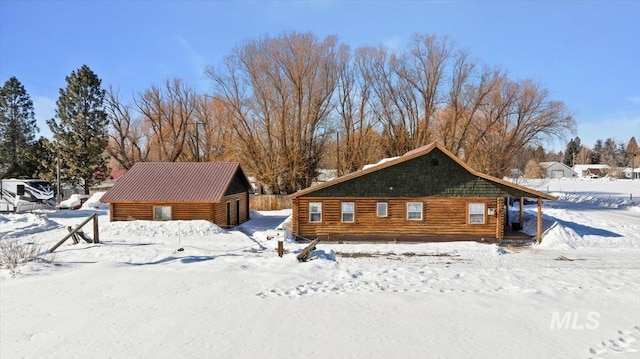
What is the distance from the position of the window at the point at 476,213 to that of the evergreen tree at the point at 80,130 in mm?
39653

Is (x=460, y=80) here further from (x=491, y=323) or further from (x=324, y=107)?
(x=491, y=323)

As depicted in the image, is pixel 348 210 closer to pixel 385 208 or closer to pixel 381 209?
pixel 381 209

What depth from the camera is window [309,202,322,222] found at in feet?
69.4

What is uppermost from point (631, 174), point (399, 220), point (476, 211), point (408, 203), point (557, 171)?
point (557, 171)

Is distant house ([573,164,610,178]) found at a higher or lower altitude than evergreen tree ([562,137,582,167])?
lower

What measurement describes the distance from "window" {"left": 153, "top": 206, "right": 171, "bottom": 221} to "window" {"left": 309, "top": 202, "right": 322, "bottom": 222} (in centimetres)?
875

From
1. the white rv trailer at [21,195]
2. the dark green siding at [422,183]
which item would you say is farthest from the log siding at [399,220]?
the white rv trailer at [21,195]

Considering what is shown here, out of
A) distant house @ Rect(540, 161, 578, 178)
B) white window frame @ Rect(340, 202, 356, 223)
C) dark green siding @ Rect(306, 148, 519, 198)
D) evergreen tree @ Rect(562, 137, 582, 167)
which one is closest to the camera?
dark green siding @ Rect(306, 148, 519, 198)

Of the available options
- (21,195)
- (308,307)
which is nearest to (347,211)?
(308,307)

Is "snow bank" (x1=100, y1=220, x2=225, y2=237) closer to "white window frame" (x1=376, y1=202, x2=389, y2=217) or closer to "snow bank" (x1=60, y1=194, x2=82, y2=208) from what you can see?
"white window frame" (x1=376, y1=202, x2=389, y2=217)

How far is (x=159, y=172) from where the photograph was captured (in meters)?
26.4

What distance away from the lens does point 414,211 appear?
20750 millimetres
